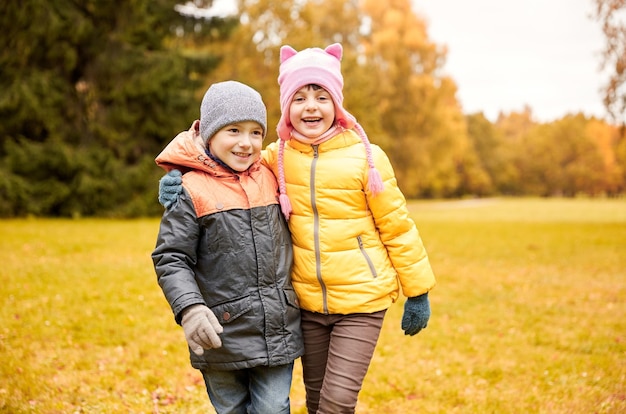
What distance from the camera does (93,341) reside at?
5422 mm

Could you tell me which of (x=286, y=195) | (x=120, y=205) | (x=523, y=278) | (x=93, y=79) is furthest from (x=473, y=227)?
(x=286, y=195)

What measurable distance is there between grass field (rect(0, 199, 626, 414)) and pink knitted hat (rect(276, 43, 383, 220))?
7.11ft

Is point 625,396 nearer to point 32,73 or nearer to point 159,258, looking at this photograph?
point 159,258

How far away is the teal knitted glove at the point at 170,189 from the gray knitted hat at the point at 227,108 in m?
0.27

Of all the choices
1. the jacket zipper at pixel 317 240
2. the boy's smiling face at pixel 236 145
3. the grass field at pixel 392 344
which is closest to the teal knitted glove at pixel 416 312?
the jacket zipper at pixel 317 240

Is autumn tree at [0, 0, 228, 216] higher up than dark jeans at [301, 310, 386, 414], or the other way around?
autumn tree at [0, 0, 228, 216]

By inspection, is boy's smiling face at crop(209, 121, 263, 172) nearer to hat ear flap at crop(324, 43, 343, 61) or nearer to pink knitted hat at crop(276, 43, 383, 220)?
pink knitted hat at crop(276, 43, 383, 220)

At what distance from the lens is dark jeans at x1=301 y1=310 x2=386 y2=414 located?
2.70 metres

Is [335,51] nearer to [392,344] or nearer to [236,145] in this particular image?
[236,145]

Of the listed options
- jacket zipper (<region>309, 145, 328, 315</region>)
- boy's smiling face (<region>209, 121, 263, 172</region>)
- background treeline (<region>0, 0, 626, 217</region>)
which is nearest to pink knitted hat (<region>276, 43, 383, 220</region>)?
jacket zipper (<region>309, 145, 328, 315</region>)

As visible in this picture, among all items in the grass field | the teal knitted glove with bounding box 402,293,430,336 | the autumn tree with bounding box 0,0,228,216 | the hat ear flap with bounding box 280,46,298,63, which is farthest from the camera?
the autumn tree with bounding box 0,0,228,216

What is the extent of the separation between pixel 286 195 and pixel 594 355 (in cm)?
418

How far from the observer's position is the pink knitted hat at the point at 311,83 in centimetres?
282

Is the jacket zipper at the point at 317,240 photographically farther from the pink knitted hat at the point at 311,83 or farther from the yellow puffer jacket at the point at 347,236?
the pink knitted hat at the point at 311,83
